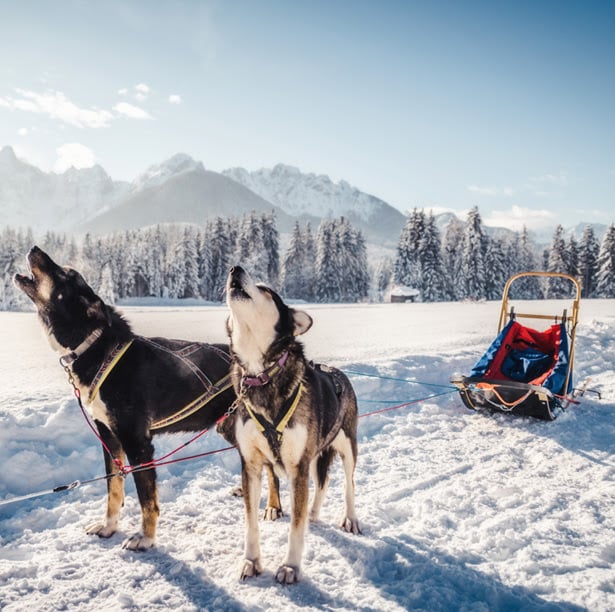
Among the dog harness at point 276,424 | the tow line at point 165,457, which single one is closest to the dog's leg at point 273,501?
the tow line at point 165,457

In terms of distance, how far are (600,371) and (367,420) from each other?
239 inches

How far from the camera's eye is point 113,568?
2932mm

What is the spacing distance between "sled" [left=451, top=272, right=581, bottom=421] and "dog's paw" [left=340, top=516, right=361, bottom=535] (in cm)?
325

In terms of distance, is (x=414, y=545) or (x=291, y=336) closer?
(x=291, y=336)

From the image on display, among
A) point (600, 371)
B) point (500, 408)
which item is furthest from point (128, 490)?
point (600, 371)

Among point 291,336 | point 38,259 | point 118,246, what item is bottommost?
point 291,336

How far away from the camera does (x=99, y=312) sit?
10.9ft

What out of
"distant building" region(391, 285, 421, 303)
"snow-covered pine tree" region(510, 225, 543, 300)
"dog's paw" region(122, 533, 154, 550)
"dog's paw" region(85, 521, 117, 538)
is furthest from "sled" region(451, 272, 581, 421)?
"snow-covered pine tree" region(510, 225, 543, 300)

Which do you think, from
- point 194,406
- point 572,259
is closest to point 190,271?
point 572,259

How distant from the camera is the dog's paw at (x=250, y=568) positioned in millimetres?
2848

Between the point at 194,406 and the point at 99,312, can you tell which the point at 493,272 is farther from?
the point at 99,312

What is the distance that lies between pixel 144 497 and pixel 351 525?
154 cm

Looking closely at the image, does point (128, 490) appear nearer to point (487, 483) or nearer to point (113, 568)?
point (113, 568)

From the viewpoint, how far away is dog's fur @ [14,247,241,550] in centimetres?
319
